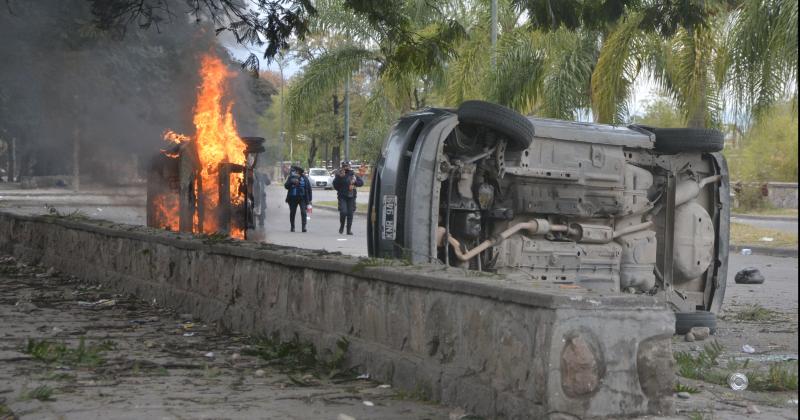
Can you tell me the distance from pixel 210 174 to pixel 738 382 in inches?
489

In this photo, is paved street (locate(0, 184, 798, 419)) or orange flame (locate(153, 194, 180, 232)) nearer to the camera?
paved street (locate(0, 184, 798, 419))

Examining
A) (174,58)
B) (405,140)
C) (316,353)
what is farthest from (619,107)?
(316,353)

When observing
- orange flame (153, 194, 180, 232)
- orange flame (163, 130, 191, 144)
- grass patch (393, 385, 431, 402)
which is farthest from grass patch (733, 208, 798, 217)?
grass patch (393, 385, 431, 402)

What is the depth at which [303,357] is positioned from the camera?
336 inches

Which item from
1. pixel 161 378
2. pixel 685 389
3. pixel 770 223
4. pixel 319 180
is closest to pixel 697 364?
pixel 685 389

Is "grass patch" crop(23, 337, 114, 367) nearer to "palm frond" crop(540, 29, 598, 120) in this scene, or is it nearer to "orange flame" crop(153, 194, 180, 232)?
"orange flame" crop(153, 194, 180, 232)

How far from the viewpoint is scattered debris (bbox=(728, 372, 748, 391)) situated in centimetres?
752

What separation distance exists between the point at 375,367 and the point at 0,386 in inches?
98.9

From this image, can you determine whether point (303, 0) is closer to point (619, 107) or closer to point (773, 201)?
point (619, 107)

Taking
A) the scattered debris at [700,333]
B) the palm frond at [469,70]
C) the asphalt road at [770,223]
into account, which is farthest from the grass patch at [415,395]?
the asphalt road at [770,223]

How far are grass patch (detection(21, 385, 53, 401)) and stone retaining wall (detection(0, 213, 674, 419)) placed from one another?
2.10 metres

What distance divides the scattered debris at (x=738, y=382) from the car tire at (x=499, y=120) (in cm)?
336

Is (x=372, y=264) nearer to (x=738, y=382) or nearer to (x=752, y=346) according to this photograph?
(x=738, y=382)

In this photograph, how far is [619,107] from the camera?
77.2ft
